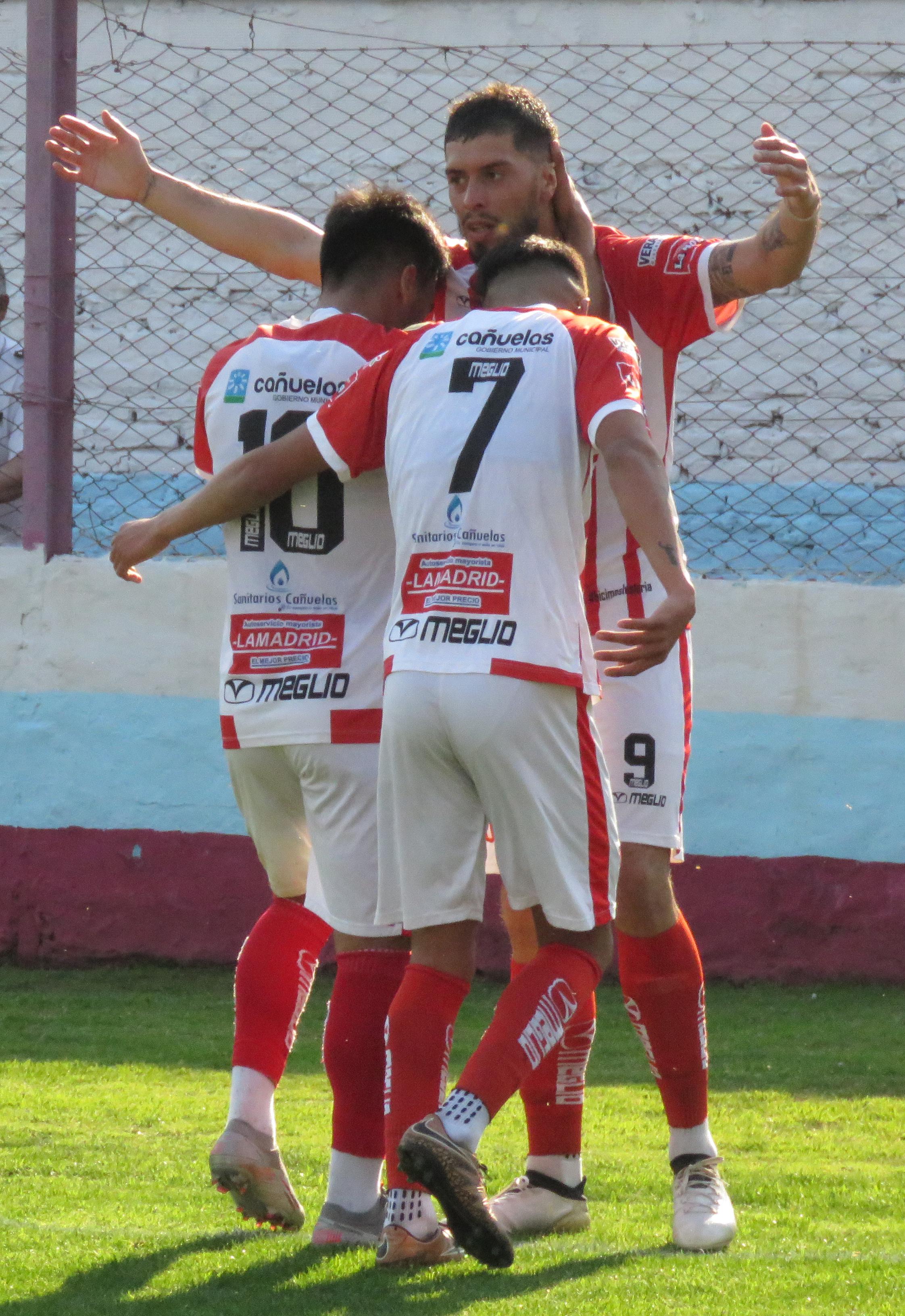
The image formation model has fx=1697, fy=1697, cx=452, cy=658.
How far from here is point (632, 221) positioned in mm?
6977

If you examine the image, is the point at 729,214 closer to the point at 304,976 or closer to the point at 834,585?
the point at 834,585

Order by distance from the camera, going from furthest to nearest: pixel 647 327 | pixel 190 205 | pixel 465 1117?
pixel 190 205
pixel 647 327
pixel 465 1117

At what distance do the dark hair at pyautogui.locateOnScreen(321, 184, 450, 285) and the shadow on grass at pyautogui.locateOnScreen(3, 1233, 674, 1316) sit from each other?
5.86 ft

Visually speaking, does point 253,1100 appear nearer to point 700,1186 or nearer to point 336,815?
point 336,815

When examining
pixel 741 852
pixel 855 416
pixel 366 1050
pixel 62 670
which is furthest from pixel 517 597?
pixel 855 416

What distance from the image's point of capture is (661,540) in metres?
2.72

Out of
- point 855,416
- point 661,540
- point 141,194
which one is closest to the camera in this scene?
point 661,540

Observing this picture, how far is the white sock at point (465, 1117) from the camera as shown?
2.54m

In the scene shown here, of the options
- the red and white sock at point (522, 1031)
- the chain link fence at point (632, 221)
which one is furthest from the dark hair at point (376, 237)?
the chain link fence at point (632, 221)

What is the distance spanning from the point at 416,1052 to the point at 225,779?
3070mm

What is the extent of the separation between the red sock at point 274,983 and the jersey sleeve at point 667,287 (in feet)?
4.42

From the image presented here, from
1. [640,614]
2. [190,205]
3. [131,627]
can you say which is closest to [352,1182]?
[640,614]

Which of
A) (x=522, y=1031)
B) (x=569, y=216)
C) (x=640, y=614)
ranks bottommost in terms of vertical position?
(x=522, y=1031)

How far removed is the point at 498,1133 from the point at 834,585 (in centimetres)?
246
